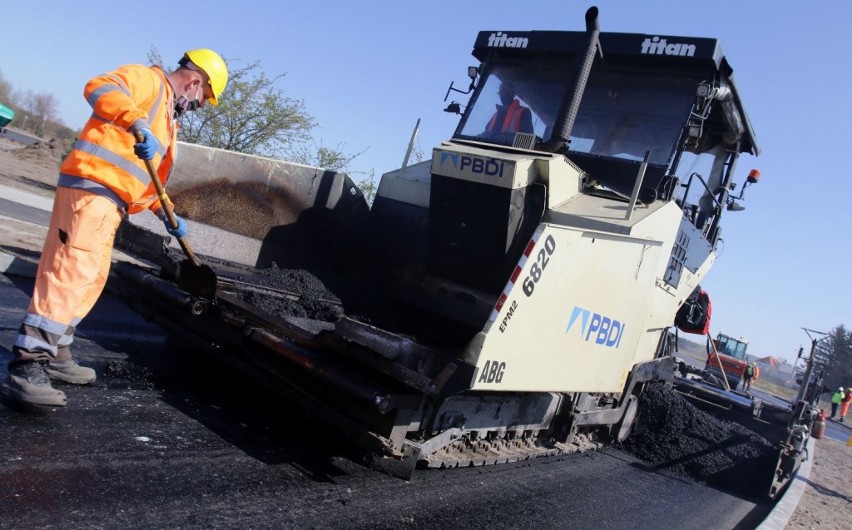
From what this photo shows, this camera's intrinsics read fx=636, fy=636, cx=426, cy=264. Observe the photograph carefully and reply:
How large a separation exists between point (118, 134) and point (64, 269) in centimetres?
69

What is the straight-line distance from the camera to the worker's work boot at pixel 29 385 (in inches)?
112

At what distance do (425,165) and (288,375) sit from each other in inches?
102

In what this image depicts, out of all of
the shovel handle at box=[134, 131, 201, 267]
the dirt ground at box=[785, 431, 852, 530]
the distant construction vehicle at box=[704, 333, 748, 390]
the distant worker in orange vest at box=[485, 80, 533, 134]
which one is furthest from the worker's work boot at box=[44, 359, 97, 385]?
the distant construction vehicle at box=[704, 333, 748, 390]

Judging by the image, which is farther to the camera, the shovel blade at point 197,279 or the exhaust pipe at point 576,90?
the exhaust pipe at point 576,90

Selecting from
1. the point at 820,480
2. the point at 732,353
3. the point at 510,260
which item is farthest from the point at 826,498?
the point at 732,353

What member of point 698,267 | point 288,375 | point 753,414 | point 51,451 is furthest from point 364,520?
point 753,414

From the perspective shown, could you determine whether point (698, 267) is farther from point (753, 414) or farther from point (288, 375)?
point (288, 375)

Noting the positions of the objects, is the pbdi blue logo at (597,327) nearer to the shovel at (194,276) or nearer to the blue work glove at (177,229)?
the shovel at (194,276)

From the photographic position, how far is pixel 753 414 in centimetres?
729

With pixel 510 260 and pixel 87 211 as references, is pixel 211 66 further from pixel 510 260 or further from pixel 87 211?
pixel 510 260

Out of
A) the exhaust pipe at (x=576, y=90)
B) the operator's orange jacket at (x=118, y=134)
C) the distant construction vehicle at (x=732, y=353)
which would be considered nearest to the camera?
the operator's orange jacket at (x=118, y=134)

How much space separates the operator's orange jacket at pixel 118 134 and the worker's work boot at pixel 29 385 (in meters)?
0.85

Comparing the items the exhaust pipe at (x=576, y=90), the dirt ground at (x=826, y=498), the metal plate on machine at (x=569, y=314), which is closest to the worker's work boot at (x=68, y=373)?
the metal plate on machine at (x=569, y=314)

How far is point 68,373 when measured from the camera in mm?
3340
